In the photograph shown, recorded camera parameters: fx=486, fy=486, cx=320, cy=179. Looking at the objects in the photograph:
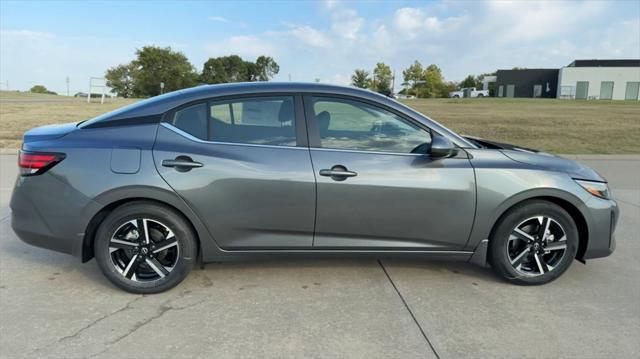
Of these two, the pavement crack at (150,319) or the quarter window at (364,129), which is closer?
the pavement crack at (150,319)

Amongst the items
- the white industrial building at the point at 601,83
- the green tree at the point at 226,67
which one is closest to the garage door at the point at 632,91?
the white industrial building at the point at 601,83

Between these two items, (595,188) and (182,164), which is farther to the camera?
(595,188)

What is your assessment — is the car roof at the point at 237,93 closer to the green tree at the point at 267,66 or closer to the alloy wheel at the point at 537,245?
the alloy wheel at the point at 537,245

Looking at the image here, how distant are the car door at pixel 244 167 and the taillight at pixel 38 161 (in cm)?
73

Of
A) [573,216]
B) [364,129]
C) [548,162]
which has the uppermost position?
[364,129]

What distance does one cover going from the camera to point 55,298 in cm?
363

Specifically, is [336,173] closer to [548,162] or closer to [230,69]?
[548,162]

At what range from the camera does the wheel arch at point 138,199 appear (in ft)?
11.6

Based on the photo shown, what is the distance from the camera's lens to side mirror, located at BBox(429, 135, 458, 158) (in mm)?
3596

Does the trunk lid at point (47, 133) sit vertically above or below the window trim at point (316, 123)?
below

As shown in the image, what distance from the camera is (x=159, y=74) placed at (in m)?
85.2

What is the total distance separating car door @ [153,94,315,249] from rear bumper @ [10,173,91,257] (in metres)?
0.71

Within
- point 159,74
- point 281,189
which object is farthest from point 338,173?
point 159,74

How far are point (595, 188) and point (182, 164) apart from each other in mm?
3245
